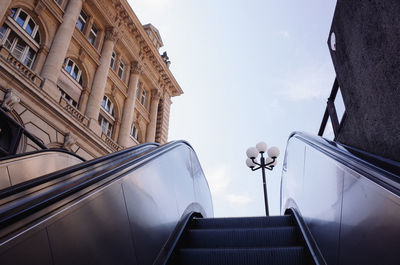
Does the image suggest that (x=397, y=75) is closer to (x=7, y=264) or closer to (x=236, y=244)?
(x=236, y=244)

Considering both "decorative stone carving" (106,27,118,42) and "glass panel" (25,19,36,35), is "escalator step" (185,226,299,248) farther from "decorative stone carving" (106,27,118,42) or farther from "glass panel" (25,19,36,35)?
"decorative stone carving" (106,27,118,42)

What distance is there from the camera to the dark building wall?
2.37 metres

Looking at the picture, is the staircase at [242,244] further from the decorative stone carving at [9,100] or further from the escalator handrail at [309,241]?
the decorative stone carving at [9,100]

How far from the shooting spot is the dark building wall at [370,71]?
7.78 ft

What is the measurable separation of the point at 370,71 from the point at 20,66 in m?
11.3


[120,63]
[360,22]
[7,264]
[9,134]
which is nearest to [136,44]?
[120,63]

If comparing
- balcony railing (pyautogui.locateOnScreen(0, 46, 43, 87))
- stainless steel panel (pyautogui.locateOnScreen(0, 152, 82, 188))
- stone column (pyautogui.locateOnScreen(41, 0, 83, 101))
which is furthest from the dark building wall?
stone column (pyautogui.locateOnScreen(41, 0, 83, 101))

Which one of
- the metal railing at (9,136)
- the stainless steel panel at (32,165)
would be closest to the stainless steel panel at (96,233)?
the stainless steel panel at (32,165)

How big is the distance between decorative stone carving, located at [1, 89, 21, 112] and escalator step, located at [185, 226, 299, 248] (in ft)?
27.3

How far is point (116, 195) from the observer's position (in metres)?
2.19

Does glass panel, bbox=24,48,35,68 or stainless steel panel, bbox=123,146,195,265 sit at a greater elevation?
glass panel, bbox=24,48,35,68

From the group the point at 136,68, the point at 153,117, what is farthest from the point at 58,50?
the point at 153,117

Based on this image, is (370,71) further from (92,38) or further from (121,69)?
(121,69)

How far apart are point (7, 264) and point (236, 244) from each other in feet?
8.35
